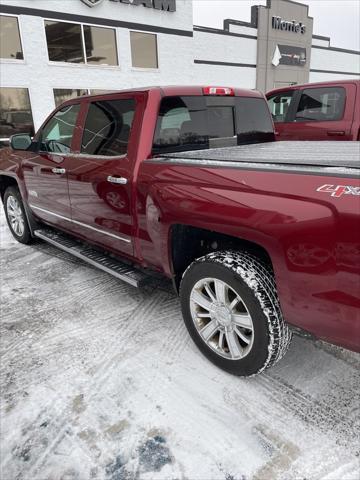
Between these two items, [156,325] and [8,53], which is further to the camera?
[8,53]

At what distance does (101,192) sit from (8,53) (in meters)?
13.3

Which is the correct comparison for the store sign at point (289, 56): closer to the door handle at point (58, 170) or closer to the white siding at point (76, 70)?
the white siding at point (76, 70)

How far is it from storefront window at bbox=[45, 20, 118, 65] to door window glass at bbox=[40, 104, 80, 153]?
12.4 meters

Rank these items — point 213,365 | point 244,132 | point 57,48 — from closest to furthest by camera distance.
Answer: point 213,365, point 244,132, point 57,48

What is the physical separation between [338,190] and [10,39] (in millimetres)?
15304

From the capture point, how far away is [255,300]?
7.17 ft

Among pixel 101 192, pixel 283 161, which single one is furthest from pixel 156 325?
pixel 283 161

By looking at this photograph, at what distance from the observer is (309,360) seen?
2705mm

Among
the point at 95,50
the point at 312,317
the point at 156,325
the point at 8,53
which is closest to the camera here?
the point at 312,317

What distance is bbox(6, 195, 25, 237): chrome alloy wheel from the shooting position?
17.4ft

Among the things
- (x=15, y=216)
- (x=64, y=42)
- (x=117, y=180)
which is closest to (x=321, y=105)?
(x=117, y=180)

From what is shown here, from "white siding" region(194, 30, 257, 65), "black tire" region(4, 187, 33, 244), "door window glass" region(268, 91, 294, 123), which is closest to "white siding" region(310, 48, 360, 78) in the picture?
"white siding" region(194, 30, 257, 65)

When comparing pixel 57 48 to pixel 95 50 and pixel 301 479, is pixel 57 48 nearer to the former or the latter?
pixel 95 50

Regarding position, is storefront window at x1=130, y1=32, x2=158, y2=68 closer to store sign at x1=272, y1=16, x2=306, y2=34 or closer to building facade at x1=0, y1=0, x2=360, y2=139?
building facade at x1=0, y1=0, x2=360, y2=139
